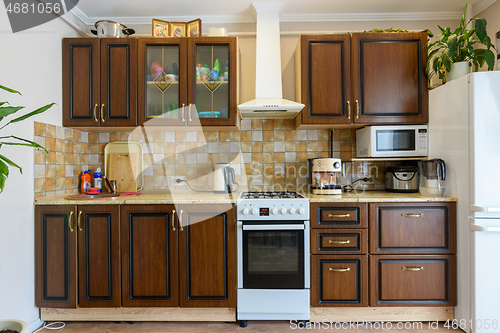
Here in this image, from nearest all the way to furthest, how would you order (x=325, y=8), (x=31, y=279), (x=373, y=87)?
(x=31, y=279) → (x=373, y=87) → (x=325, y=8)

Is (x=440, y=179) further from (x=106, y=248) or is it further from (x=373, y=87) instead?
(x=106, y=248)

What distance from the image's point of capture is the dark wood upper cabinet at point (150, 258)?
2.15 metres

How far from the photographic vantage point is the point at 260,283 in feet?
7.01

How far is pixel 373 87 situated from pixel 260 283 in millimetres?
1758

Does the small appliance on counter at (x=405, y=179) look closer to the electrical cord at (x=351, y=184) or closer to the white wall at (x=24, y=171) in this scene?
the electrical cord at (x=351, y=184)

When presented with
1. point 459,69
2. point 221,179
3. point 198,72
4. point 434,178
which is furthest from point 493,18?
point 221,179

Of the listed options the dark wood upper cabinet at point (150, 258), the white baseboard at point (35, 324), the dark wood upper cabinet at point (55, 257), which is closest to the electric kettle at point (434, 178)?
the dark wood upper cabinet at point (150, 258)

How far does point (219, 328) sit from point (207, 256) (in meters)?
0.52

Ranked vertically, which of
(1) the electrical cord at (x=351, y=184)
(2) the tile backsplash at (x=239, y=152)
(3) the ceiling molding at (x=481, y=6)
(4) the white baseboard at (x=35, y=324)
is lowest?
(4) the white baseboard at (x=35, y=324)

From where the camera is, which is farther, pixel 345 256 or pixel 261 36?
pixel 261 36

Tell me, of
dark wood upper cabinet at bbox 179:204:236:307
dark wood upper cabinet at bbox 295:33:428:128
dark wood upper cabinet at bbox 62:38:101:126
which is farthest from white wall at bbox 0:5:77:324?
dark wood upper cabinet at bbox 295:33:428:128

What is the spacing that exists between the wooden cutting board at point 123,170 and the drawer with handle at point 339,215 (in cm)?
166

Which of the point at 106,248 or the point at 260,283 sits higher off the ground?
the point at 106,248

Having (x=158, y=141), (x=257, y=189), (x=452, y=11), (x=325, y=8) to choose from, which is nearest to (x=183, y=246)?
(x=257, y=189)
